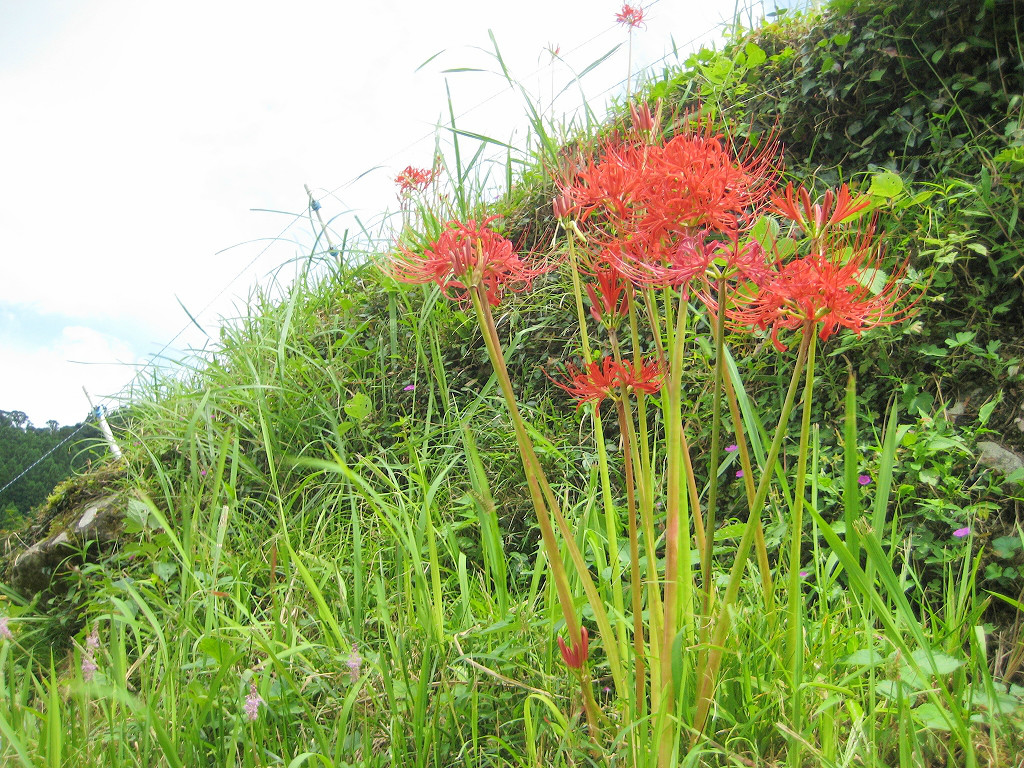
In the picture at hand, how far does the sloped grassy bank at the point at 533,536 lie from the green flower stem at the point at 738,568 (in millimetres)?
82

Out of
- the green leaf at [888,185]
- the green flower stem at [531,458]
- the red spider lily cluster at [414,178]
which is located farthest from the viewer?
the red spider lily cluster at [414,178]

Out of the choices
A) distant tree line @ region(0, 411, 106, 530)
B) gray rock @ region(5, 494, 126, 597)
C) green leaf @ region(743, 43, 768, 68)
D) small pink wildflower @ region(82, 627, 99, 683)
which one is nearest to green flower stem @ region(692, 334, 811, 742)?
small pink wildflower @ region(82, 627, 99, 683)

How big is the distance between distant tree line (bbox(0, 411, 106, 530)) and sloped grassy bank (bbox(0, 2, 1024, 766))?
2.27 feet

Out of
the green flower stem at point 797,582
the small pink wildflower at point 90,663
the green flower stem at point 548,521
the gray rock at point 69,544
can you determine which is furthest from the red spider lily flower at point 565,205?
the gray rock at point 69,544

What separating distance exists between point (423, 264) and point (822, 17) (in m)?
2.58

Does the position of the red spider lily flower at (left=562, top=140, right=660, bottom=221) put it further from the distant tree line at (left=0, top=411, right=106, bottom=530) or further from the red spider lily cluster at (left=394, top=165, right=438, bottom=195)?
the distant tree line at (left=0, top=411, right=106, bottom=530)

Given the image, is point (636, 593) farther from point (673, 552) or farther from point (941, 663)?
point (941, 663)

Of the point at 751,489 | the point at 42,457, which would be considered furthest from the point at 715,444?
the point at 42,457

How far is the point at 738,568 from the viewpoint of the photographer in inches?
42.1

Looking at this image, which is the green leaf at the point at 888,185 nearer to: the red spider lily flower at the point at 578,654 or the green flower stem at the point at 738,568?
the green flower stem at the point at 738,568

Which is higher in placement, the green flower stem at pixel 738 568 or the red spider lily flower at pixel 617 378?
the red spider lily flower at pixel 617 378

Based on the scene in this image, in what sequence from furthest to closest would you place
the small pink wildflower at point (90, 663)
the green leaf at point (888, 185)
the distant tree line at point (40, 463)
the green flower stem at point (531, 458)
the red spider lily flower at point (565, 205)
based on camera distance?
the distant tree line at point (40, 463)
the green leaf at point (888, 185)
the small pink wildflower at point (90, 663)
the red spider lily flower at point (565, 205)
the green flower stem at point (531, 458)

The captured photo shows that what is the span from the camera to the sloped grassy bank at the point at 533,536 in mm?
1306

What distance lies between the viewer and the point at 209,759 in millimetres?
1609
